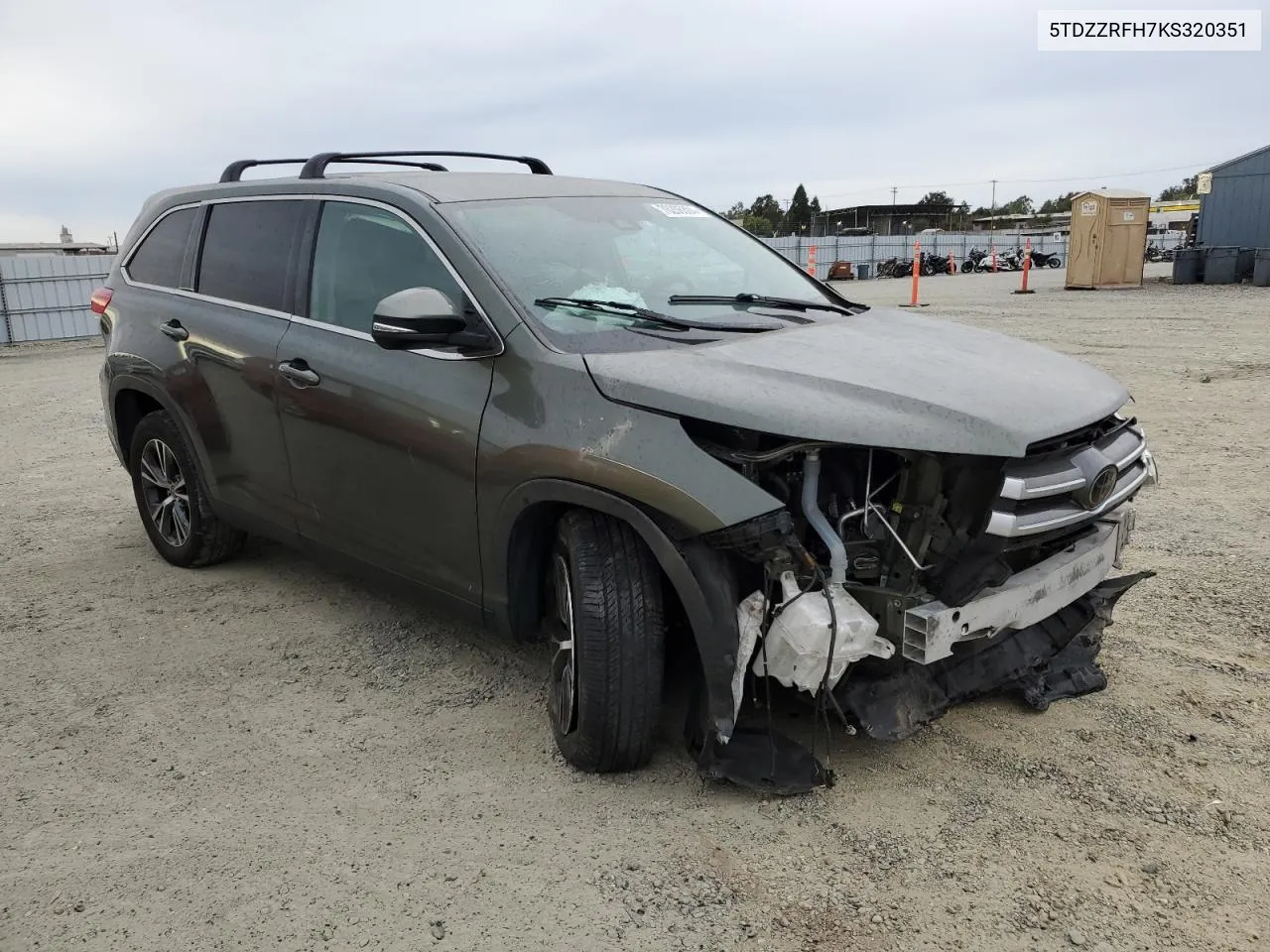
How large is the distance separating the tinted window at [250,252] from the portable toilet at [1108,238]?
2287 centimetres

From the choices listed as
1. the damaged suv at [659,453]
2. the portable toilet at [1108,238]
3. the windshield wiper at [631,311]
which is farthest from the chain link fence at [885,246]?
the windshield wiper at [631,311]

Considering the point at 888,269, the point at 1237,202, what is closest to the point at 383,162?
the point at 1237,202

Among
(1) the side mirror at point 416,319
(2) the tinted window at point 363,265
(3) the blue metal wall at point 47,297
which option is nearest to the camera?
(1) the side mirror at point 416,319

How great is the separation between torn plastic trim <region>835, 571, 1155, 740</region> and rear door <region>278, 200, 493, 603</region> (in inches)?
53.2

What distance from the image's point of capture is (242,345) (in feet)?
13.6

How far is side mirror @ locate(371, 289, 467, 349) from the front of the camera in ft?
10.1

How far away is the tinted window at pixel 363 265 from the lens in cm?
350

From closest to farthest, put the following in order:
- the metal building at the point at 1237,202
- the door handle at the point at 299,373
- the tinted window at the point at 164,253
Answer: the door handle at the point at 299,373, the tinted window at the point at 164,253, the metal building at the point at 1237,202

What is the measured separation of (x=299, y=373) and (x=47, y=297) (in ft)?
65.6

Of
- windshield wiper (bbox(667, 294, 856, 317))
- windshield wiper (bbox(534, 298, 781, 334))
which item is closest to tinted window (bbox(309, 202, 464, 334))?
windshield wiper (bbox(534, 298, 781, 334))

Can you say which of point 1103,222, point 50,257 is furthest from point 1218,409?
point 50,257

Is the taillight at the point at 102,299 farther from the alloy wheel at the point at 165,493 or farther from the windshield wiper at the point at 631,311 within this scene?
the windshield wiper at the point at 631,311

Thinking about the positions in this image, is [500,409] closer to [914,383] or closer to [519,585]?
[519,585]

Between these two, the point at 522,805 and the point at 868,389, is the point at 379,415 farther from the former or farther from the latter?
the point at 868,389
